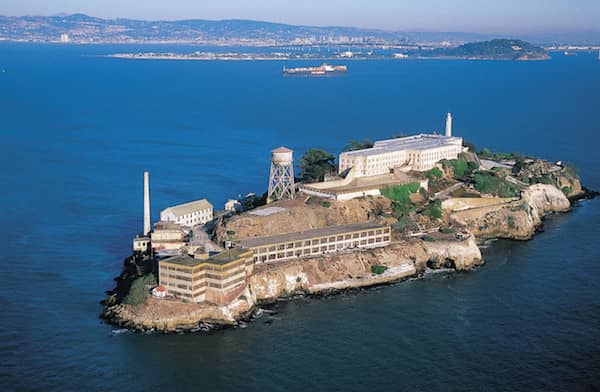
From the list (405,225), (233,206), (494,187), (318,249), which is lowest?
(318,249)

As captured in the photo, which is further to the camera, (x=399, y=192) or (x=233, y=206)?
(x=233, y=206)

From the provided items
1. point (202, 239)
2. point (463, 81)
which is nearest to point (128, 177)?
point (202, 239)

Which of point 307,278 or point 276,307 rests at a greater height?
point 307,278

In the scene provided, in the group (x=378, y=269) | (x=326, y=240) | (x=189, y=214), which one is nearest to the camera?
(x=378, y=269)

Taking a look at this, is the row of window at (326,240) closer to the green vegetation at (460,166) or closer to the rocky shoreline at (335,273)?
the rocky shoreline at (335,273)

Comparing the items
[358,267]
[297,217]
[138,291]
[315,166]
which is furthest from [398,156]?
[138,291]

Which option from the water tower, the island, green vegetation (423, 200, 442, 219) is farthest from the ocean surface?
the water tower

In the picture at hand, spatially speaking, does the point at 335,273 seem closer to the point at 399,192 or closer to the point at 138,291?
the point at 138,291
